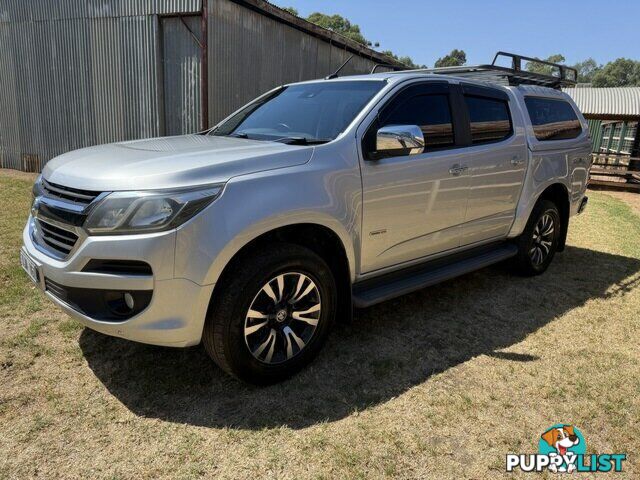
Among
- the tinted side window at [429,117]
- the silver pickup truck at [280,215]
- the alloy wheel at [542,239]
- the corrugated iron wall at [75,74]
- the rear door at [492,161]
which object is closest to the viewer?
the silver pickup truck at [280,215]

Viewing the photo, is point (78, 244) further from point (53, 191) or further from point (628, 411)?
point (628, 411)

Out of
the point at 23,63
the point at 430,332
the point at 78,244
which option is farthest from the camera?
the point at 23,63

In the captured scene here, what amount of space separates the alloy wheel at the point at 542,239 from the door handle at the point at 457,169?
5.33 ft

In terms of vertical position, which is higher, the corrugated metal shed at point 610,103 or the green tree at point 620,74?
the green tree at point 620,74

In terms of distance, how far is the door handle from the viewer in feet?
12.7

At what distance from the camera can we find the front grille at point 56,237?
2688 millimetres

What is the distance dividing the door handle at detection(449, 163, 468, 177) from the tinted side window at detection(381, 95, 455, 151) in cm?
18

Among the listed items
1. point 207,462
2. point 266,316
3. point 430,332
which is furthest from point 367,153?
point 207,462

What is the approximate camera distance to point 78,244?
261cm

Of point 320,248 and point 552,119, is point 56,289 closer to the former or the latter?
point 320,248

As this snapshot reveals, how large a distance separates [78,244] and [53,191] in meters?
0.51

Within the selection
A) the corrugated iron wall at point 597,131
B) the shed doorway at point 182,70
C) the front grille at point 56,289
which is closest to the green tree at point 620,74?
the corrugated iron wall at point 597,131

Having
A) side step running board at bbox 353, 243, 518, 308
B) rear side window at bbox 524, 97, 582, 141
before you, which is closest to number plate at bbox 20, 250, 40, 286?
side step running board at bbox 353, 243, 518, 308

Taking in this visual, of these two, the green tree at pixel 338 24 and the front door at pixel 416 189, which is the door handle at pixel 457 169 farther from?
the green tree at pixel 338 24
